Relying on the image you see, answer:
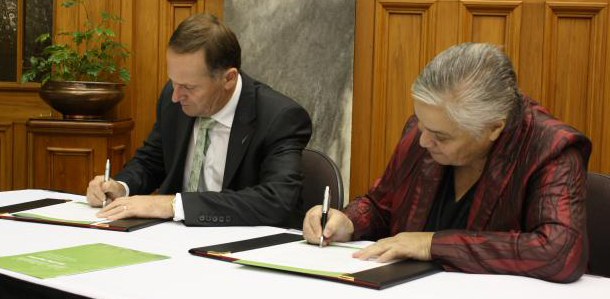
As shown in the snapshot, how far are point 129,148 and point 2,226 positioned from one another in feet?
7.98

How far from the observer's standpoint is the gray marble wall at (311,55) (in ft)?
14.7

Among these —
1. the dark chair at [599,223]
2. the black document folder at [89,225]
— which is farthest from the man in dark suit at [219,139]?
the dark chair at [599,223]

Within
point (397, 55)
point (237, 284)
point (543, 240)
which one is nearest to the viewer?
point (237, 284)

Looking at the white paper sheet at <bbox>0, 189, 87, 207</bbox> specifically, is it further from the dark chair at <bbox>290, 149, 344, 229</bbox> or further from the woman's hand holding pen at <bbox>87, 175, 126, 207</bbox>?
the dark chair at <bbox>290, 149, 344, 229</bbox>

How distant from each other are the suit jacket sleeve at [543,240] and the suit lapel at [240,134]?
1138mm

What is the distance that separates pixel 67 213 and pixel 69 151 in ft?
6.39

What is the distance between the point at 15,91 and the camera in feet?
16.3

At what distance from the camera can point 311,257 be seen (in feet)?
6.64

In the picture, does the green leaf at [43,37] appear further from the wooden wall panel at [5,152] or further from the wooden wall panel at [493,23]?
the wooden wall panel at [493,23]

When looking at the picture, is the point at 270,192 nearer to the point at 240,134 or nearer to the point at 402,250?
the point at 240,134

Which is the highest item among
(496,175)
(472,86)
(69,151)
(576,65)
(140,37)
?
(140,37)

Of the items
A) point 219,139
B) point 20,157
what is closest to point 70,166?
point 20,157

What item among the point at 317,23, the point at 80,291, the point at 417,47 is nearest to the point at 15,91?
the point at 317,23

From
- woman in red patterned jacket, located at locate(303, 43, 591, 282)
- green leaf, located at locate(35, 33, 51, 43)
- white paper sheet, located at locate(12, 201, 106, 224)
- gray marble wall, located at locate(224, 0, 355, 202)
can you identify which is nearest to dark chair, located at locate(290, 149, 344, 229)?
woman in red patterned jacket, located at locate(303, 43, 591, 282)
